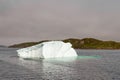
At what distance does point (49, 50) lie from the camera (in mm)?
65875

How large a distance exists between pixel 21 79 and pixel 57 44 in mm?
35673

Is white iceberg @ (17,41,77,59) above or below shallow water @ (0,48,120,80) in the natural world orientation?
above

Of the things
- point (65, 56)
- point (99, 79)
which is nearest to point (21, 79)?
point (99, 79)

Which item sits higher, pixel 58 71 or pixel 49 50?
pixel 49 50

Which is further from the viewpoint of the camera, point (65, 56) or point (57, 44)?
point (65, 56)

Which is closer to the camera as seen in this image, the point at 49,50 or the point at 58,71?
the point at 58,71

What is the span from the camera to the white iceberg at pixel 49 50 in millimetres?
64312

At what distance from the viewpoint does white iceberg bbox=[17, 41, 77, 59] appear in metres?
64.3

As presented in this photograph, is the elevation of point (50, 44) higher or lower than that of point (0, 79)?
higher

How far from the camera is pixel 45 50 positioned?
6469 centimetres

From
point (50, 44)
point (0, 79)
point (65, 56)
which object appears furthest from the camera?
point (65, 56)

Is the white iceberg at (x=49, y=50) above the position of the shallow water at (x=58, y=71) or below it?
above

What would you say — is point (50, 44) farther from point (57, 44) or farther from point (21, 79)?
point (21, 79)

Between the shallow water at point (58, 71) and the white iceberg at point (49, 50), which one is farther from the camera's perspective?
the white iceberg at point (49, 50)
